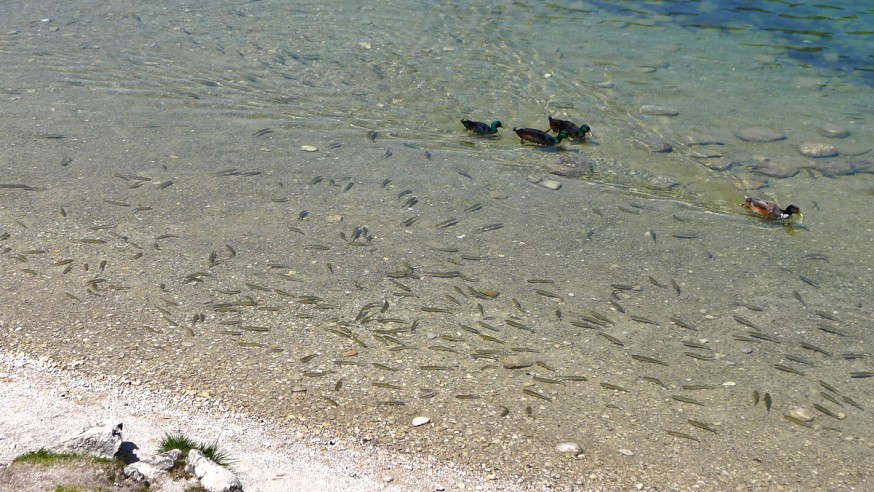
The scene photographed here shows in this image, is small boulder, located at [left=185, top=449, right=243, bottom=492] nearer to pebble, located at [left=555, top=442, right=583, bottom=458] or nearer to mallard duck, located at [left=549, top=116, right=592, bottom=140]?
pebble, located at [left=555, top=442, right=583, bottom=458]

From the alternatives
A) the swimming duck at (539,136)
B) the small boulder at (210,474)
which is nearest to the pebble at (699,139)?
the swimming duck at (539,136)

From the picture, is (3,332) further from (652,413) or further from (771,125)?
(771,125)

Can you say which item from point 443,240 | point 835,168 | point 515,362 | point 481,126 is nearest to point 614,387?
point 515,362

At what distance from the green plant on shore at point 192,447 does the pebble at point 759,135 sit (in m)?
11.8

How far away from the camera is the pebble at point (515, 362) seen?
25.8 ft

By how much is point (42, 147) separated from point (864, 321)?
482 inches

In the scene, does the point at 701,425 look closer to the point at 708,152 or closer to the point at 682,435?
the point at 682,435

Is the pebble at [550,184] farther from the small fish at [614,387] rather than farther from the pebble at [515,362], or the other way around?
the small fish at [614,387]

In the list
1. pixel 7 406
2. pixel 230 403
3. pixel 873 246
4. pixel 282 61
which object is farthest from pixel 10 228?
pixel 873 246

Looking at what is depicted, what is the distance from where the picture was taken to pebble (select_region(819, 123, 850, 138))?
14781 millimetres

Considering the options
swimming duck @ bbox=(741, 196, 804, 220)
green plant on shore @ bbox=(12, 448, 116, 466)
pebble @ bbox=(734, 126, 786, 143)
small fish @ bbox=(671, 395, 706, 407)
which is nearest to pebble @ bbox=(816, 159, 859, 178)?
pebble @ bbox=(734, 126, 786, 143)

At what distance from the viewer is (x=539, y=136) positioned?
43.9ft

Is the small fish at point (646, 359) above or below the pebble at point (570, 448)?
above

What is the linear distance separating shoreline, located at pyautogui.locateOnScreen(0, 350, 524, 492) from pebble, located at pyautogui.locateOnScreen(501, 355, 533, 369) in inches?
67.8
